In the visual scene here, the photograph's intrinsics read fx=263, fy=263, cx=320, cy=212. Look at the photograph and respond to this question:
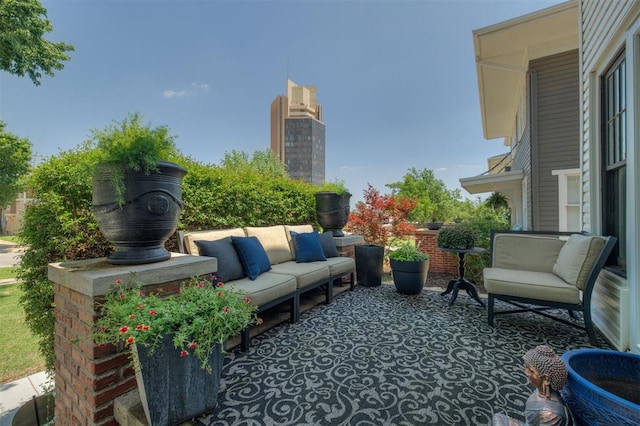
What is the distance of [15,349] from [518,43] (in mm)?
10051

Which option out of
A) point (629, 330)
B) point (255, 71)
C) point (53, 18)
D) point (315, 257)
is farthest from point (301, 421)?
point (255, 71)

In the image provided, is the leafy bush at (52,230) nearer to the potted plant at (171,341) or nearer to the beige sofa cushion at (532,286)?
the potted plant at (171,341)

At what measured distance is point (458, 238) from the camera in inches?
148

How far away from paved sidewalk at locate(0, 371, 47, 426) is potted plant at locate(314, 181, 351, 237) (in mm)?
4048

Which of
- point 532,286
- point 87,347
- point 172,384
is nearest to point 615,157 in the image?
point 532,286

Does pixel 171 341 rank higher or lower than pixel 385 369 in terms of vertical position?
higher

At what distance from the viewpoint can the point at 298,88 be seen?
49562 millimetres

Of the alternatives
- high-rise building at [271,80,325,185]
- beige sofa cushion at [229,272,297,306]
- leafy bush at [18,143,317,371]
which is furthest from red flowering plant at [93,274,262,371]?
high-rise building at [271,80,325,185]

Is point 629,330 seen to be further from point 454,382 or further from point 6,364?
point 6,364

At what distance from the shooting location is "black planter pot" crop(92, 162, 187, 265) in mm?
1767

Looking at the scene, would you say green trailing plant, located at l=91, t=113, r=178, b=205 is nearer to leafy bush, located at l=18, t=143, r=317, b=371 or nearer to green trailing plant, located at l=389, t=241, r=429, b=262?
leafy bush, located at l=18, t=143, r=317, b=371

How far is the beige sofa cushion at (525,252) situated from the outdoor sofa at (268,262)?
206 centimetres

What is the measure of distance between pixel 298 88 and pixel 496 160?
145 feet

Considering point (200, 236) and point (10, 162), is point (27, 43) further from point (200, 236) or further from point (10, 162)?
point (10, 162)
